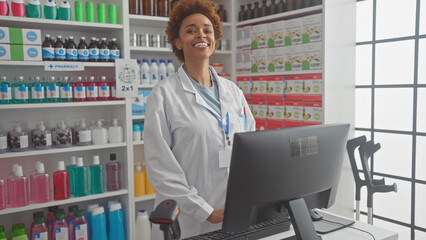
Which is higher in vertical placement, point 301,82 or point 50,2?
point 50,2

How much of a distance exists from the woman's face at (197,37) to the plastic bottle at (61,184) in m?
1.71

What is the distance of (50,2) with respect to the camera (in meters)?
2.80

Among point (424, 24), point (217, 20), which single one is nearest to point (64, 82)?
point (217, 20)

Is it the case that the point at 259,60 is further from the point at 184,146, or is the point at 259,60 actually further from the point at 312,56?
the point at 184,146

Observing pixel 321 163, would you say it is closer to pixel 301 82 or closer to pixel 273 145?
pixel 273 145

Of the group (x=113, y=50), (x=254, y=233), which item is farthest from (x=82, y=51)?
(x=254, y=233)

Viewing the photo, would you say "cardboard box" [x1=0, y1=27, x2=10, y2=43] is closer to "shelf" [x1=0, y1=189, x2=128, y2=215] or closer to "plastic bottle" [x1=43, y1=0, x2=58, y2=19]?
"plastic bottle" [x1=43, y1=0, x2=58, y2=19]

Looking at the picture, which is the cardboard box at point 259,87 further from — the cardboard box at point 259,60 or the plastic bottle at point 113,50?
the plastic bottle at point 113,50

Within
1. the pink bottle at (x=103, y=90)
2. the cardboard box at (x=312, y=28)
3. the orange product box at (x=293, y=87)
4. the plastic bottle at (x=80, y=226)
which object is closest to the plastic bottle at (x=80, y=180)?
the plastic bottle at (x=80, y=226)

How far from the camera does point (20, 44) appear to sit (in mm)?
2693

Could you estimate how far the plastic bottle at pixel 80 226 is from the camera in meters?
2.94

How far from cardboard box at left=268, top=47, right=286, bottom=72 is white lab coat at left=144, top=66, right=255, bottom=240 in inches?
70.9

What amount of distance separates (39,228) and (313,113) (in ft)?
7.80

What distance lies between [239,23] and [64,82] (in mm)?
1828
